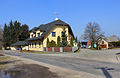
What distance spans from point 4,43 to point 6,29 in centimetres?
747

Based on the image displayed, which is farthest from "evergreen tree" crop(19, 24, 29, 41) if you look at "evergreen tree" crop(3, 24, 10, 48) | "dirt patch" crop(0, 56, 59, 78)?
"dirt patch" crop(0, 56, 59, 78)

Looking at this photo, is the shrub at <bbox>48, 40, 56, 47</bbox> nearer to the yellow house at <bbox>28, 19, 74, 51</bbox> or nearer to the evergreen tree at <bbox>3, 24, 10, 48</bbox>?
the yellow house at <bbox>28, 19, 74, 51</bbox>

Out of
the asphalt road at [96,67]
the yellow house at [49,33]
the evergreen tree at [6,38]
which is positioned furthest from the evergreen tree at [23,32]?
the asphalt road at [96,67]

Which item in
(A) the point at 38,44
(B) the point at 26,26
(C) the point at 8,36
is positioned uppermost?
(B) the point at 26,26

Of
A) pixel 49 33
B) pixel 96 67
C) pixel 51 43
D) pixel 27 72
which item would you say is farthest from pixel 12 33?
pixel 96 67

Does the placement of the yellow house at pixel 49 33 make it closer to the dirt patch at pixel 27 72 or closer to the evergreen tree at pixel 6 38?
the dirt patch at pixel 27 72

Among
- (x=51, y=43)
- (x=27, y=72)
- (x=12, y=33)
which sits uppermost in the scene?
(x=12, y=33)

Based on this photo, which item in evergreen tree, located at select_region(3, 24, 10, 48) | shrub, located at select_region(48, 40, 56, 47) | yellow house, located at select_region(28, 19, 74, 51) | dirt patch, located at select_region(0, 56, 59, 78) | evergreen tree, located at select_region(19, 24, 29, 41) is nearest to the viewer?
dirt patch, located at select_region(0, 56, 59, 78)

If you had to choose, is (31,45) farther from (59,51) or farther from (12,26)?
(12,26)

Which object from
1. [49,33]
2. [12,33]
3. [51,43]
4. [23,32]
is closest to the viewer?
[51,43]

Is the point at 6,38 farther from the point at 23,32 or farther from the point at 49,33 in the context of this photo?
the point at 49,33

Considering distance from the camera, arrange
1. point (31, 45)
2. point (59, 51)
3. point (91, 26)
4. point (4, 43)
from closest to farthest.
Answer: point (59, 51), point (31, 45), point (91, 26), point (4, 43)

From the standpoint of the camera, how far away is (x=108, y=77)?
727 centimetres

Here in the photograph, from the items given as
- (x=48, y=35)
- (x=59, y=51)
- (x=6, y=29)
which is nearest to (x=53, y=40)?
(x=48, y=35)
